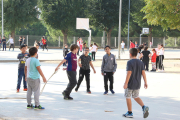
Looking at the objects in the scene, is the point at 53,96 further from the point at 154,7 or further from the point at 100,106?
the point at 154,7

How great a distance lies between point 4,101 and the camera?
754cm

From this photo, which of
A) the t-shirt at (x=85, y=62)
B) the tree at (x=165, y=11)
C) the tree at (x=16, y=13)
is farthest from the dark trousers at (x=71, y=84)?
the tree at (x=16, y=13)

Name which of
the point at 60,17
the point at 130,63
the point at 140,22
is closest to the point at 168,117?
the point at 130,63

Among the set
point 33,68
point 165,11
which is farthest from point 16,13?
point 33,68

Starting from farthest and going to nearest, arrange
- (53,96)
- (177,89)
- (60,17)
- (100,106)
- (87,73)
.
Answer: (60,17) < (177,89) < (87,73) < (53,96) < (100,106)

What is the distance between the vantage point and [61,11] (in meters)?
47.1

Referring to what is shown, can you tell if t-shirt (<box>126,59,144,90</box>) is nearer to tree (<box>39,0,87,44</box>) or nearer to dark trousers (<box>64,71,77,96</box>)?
dark trousers (<box>64,71,77,96</box>)

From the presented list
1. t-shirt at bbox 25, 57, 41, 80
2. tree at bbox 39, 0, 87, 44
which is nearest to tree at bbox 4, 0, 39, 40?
tree at bbox 39, 0, 87, 44

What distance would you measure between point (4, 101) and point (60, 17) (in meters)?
40.4

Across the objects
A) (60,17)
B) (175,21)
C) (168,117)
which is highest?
(60,17)

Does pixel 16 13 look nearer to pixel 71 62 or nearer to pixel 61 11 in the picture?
pixel 61 11

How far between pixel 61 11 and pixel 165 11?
2850 cm

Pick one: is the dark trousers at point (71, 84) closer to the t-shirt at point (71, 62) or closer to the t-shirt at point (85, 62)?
the t-shirt at point (71, 62)

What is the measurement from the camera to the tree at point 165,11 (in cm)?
1976
